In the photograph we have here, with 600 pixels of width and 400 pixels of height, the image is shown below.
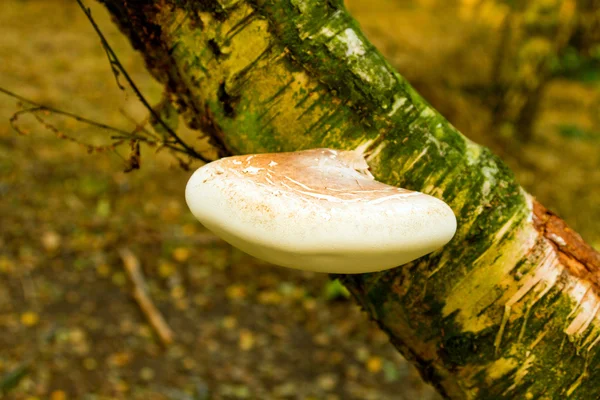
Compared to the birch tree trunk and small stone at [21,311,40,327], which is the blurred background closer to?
small stone at [21,311,40,327]

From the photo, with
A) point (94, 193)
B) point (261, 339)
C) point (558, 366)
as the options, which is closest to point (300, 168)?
point (558, 366)

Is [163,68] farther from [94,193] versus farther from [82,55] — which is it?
[82,55]

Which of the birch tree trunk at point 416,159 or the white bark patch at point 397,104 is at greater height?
the white bark patch at point 397,104

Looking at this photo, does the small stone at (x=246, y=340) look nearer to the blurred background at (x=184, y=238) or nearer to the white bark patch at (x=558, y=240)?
the blurred background at (x=184, y=238)

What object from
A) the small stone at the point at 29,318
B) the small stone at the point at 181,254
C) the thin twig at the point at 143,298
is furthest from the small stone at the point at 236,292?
the small stone at the point at 29,318

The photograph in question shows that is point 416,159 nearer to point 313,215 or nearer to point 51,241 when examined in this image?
point 313,215
